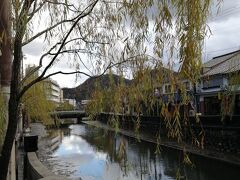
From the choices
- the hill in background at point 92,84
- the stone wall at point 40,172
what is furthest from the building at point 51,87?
the hill in background at point 92,84

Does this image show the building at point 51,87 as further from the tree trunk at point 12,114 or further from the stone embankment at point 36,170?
the tree trunk at point 12,114

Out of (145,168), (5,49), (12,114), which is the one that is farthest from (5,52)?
(145,168)

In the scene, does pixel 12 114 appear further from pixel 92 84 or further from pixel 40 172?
pixel 40 172

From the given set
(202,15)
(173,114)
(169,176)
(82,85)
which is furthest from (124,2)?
(169,176)

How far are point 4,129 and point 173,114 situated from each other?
1.94 meters

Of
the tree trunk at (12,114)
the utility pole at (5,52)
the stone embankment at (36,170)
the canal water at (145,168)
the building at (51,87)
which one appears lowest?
the canal water at (145,168)

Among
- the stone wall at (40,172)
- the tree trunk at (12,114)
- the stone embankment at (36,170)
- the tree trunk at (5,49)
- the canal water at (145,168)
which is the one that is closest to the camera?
the tree trunk at (5,49)

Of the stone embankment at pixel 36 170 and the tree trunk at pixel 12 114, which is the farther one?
the stone embankment at pixel 36 170

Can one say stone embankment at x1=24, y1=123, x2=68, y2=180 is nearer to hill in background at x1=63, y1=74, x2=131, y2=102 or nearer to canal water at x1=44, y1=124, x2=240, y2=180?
canal water at x1=44, y1=124, x2=240, y2=180

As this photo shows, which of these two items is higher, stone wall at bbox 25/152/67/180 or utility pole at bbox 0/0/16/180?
utility pole at bbox 0/0/16/180

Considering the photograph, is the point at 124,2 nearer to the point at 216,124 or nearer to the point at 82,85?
the point at 82,85

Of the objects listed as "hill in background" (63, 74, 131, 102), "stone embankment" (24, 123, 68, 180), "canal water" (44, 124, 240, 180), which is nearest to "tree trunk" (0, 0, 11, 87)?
"hill in background" (63, 74, 131, 102)

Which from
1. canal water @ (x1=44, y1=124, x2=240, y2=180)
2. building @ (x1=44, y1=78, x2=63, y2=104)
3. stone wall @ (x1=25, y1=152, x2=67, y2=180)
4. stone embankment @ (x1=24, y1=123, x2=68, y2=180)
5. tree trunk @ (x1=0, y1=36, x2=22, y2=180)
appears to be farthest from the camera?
canal water @ (x1=44, y1=124, x2=240, y2=180)

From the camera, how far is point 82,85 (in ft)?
12.8
